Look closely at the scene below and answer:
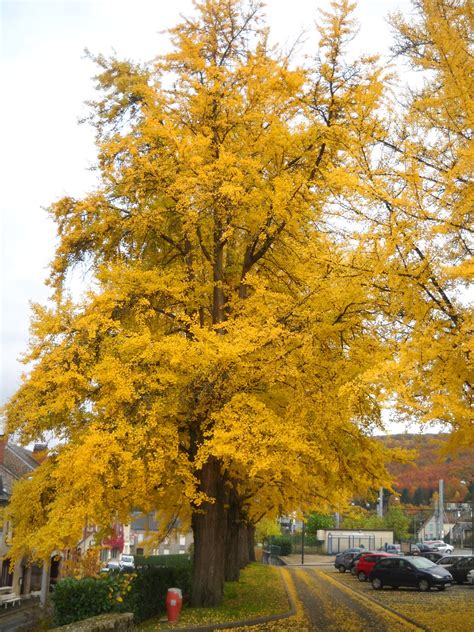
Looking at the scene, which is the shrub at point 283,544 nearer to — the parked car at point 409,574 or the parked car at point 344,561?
the parked car at point 344,561

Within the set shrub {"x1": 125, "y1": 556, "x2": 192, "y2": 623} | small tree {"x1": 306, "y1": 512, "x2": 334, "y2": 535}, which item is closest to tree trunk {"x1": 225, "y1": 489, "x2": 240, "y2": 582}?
shrub {"x1": 125, "y1": 556, "x2": 192, "y2": 623}

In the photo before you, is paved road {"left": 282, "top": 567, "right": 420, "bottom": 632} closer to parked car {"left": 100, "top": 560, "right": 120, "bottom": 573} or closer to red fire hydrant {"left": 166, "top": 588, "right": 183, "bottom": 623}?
red fire hydrant {"left": 166, "top": 588, "right": 183, "bottom": 623}

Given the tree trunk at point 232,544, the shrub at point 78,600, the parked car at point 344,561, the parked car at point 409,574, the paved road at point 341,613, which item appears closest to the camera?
the shrub at point 78,600

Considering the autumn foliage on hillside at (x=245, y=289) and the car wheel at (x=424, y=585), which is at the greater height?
the autumn foliage on hillside at (x=245, y=289)

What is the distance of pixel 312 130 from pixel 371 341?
495 cm

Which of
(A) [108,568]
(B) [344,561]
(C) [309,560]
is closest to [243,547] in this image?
(A) [108,568]

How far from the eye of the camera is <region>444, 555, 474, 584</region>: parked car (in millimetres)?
29484

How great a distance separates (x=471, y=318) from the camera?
29.0 feet

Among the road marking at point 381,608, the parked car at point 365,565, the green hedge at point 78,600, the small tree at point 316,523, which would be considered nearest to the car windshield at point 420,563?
the road marking at point 381,608

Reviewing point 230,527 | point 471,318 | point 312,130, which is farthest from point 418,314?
point 230,527

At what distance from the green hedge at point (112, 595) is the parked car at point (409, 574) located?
1242 centimetres

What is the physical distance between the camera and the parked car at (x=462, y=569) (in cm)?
2948

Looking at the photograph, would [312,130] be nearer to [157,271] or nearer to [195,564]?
[157,271]

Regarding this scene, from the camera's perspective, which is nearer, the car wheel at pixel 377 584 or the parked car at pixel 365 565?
the car wheel at pixel 377 584
